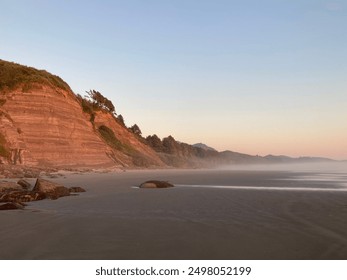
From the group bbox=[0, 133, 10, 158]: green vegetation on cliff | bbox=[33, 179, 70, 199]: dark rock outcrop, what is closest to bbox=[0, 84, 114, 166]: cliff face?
bbox=[0, 133, 10, 158]: green vegetation on cliff

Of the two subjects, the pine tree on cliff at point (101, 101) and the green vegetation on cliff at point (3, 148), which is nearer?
the green vegetation on cliff at point (3, 148)

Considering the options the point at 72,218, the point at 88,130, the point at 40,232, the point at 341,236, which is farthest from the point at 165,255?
the point at 88,130

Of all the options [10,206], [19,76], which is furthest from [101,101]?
[10,206]

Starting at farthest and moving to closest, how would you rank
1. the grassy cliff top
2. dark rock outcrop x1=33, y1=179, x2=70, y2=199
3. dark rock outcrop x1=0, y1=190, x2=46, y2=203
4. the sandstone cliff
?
the grassy cliff top, the sandstone cliff, dark rock outcrop x1=33, y1=179, x2=70, y2=199, dark rock outcrop x1=0, y1=190, x2=46, y2=203

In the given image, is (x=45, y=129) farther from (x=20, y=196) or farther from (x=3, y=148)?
(x=20, y=196)

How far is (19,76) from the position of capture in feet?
149

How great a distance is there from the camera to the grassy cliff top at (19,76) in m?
44.4

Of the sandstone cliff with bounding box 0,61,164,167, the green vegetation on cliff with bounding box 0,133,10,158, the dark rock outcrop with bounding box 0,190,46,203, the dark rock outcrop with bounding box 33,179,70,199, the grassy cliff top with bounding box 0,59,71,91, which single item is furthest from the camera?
the grassy cliff top with bounding box 0,59,71,91

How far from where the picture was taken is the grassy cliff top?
44.4 m

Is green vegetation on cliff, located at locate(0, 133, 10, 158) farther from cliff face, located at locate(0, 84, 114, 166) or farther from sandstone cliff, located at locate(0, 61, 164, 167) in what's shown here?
cliff face, located at locate(0, 84, 114, 166)

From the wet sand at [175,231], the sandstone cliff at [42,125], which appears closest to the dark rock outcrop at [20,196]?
the wet sand at [175,231]

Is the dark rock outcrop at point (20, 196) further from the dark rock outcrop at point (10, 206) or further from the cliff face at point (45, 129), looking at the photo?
the cliff face at point (45, 129)

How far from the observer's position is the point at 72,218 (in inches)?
367

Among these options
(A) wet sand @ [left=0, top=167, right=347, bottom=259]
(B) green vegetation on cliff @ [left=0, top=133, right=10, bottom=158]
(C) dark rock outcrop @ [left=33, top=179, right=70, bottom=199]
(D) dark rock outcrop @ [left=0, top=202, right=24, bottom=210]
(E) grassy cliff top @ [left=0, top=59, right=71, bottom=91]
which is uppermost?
(E) grassy cliff top @ [left=0, top=59, right=71, bottom=91]
